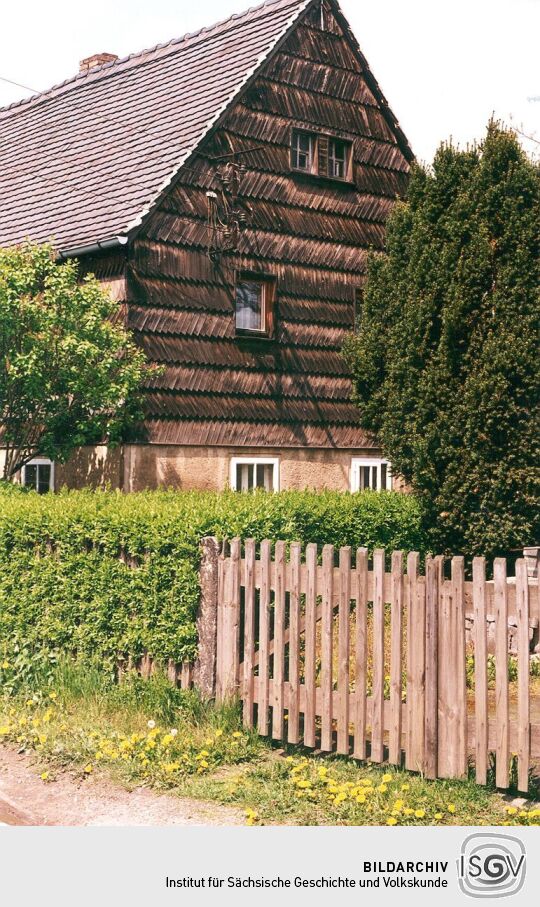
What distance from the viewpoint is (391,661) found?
723cm

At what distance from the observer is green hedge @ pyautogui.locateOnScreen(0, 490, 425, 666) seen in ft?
29.5

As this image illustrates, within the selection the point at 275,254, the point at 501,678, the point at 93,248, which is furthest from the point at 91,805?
the point at 275,254

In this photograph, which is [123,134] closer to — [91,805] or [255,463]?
[255,463]

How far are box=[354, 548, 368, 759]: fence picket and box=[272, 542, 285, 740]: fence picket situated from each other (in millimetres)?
726

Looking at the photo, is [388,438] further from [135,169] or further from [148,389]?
[135,169]

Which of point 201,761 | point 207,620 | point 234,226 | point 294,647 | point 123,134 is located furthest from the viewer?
point 123,134

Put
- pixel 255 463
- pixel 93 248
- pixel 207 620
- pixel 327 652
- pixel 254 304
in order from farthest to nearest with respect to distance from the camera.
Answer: pixel 254 304, pixel 255 463, pixel 93 248, pixel 207 620, pixel 327 652

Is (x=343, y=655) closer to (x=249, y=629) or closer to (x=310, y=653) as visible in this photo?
(x=310, y=653)

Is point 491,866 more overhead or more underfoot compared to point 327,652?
more underfoot

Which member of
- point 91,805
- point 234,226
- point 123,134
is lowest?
point 91,805

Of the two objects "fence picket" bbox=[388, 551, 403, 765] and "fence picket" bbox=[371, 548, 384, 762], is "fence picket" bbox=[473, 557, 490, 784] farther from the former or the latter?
"fence picket" bbox=[371, 548, 384, 762]

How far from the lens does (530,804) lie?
273 inches

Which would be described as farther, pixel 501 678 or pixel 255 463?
pixel 255 463

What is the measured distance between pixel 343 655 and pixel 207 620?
4.73 feet
